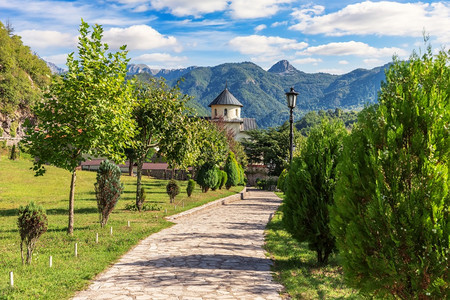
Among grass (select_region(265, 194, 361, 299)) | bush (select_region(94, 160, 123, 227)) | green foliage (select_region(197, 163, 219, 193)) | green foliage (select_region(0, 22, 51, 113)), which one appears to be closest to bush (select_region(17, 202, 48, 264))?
bush (select_region(94, 160, 123, 227))

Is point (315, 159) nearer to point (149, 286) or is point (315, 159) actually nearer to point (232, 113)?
point (149, 286)

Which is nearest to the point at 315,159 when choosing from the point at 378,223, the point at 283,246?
the point at 283,246

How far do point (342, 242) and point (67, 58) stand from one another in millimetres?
9112

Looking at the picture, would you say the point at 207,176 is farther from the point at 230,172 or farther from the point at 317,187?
the point at 317,187

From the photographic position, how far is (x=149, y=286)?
21.4ft

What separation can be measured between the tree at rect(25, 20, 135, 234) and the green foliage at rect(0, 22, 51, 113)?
4386cm

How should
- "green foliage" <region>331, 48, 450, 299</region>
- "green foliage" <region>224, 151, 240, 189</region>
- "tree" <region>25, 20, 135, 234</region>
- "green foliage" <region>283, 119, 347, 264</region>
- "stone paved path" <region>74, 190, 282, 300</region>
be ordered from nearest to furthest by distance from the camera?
"green foliage" <region>331, 48, 450, 299</region>, "stone paved path" <region>74, 190, 282, 300</region>, "green foliage" <region>283, 119, 347, 264</region>, "tree" <region>25, 20, 135, 234</region>, "green foliage" <region>224, 151, 240, 189</region>

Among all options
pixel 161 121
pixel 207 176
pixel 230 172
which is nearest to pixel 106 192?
pixel 161 121

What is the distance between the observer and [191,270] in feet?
24.9

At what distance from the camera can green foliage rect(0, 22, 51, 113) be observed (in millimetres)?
55569

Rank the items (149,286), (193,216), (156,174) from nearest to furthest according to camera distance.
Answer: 1. (149,286)
2. (193,216)
3. (156,174)

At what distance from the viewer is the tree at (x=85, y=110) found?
10445mm

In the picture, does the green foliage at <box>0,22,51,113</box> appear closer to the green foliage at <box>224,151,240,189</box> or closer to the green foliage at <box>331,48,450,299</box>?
the green foliage at <box>224,151,240,189</box>

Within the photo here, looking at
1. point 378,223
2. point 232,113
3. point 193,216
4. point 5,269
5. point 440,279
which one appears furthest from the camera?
point 232,113
